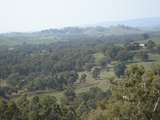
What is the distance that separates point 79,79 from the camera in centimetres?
9925

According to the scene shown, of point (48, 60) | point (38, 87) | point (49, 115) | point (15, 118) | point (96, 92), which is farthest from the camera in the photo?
point (48, 60)

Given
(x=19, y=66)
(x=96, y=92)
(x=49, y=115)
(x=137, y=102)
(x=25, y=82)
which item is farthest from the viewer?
(x=19, y=66)

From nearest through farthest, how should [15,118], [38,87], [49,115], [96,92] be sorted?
[15,118] → [49,115] → [96,92] → [38,87]

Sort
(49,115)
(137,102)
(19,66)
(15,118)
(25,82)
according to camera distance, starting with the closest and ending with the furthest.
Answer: (137,102)
(15,118)
(49,115)
(25,82)
(19,66)

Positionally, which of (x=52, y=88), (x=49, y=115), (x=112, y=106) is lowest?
(x=52, y=88)

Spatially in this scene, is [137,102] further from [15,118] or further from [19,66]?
[19,66]

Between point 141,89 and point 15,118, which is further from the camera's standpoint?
point 15,118

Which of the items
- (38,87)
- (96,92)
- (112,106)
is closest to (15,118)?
(112,106)

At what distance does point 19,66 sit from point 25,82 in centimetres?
1604

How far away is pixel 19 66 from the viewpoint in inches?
4294

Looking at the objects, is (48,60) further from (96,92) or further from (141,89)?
(141,89)

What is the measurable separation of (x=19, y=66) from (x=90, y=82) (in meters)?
28.0

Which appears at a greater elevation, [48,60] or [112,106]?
[112,106]

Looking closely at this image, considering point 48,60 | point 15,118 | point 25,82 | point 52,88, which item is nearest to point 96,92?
point 52,88
